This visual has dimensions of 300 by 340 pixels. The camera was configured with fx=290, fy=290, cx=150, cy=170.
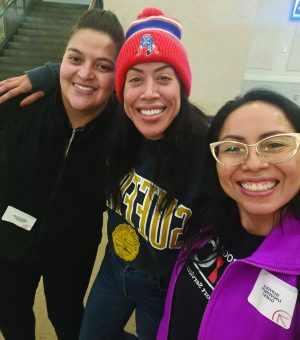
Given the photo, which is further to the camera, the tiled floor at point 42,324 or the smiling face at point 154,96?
the tiled floor at point 42,324

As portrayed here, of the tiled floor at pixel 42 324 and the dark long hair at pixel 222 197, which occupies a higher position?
the dark long hair at pixel 222 197

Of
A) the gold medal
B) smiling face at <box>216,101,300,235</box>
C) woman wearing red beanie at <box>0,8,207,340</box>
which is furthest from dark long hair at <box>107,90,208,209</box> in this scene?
smiling face at <box>216,101,300,235</box>

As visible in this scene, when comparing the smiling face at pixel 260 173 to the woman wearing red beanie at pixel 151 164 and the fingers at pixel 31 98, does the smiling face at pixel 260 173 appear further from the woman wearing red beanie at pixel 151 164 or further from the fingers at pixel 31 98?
the fingers at pixel 31 98

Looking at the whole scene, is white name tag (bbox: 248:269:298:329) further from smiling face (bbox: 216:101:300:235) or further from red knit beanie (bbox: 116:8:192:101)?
red knit beanie (bbox: 116:8:192:101)

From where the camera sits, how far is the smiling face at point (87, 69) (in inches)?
44.8

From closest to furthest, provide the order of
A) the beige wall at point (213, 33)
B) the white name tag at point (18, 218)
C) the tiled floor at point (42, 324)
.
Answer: the white name tag at point (18, 218)
the tiled floor at point (42, 324)
the beige wall at point (213, 33)

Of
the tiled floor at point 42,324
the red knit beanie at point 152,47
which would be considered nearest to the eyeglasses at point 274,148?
the red knit beanie at point 152,47

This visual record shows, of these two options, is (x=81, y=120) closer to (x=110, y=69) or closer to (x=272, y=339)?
(x=110, y=69)

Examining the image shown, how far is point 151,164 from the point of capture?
116cm

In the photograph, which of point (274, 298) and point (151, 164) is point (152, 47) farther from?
point (274, 298)

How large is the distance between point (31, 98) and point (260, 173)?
961mm

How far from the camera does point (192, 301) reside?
92cm

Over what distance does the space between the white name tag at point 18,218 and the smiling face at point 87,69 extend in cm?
52

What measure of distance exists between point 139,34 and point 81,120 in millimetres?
423
